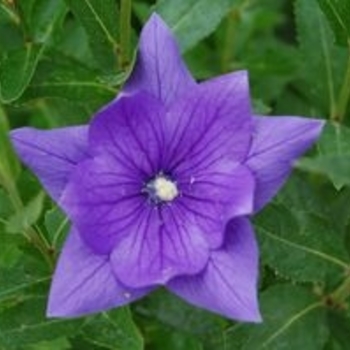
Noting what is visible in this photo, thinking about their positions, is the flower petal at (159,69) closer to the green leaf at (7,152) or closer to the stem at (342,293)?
the green leaf at (7,152)

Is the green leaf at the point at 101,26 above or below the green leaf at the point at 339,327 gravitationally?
above

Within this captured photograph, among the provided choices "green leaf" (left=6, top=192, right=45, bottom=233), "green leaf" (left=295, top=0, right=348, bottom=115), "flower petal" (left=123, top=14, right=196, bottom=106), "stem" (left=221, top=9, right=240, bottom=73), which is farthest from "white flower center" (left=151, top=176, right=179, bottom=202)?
"stem" (left=221, top=9, right=240, bottom=73)

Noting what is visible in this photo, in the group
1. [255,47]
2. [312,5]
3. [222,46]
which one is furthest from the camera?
[255,47]

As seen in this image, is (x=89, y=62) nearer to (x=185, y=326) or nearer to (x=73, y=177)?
(x=185, y=326)

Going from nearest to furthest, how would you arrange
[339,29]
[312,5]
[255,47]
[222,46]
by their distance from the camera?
1. [339,29]
2. [312,5]
3. [222,46]
4. [255,47]

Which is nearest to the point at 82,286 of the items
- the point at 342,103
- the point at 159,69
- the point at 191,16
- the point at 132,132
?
the point at 132,132

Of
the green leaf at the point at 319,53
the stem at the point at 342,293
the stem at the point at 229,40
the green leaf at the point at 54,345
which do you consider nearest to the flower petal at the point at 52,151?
the green leaf at the point at 54,345

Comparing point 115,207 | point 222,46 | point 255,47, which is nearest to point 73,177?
point 115,207

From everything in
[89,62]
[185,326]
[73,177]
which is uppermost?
[73,177]
